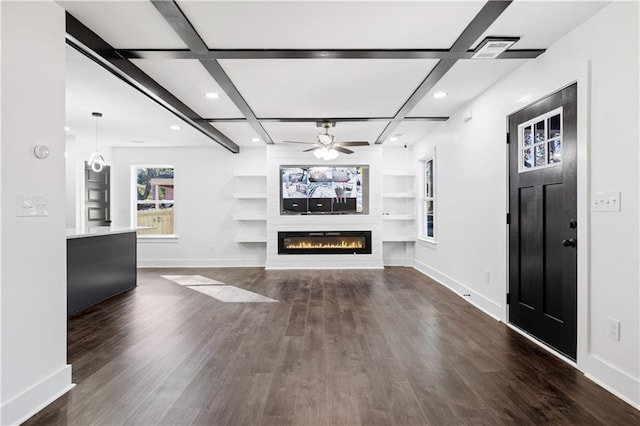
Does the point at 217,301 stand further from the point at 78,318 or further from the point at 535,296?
the point at 535,296

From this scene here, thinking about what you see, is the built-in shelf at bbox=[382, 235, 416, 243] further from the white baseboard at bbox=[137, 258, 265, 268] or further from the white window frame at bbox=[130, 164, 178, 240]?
the white window frame at bbox=[130, 164, 178, 240]

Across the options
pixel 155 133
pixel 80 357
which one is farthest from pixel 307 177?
pixel 80 357

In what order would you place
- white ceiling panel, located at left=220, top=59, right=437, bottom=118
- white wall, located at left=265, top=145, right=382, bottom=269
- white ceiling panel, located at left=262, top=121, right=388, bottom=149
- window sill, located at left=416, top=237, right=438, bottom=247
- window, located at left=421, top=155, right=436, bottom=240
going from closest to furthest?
white ceiling panel, located at left=220, top=59, right=437, bottom=118 → white ceiling panel, located at left=262, top=121, right=388, bottom=149 → window sill, located at left=416, top=237, right=438, bottom=247 → window, located at left=421, top=155, right=436, bottom=240 → white wall, located at left=265, top=145, right=382, bottom=269

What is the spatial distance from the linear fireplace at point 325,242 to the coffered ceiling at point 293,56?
8.54 feet

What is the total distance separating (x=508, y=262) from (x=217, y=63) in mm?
3469

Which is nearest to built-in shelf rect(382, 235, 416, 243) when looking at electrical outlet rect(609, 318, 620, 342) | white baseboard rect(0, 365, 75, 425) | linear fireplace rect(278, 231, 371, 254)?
linear fireplace rect(278, 231, 371, 254)

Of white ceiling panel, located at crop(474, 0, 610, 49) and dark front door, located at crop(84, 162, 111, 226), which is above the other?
white ceiling panel, located at crop(474, 0, 610, 49)

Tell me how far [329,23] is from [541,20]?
1.53 m

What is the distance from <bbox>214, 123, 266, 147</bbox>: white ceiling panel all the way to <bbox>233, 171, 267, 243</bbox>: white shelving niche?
0.65 m

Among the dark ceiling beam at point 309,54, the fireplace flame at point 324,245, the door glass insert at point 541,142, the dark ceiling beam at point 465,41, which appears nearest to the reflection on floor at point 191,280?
the fireplace flame at point 324,245

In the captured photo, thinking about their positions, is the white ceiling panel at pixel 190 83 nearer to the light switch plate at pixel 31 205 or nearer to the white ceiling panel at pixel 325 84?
the white ceiling panel at pixel 325 84

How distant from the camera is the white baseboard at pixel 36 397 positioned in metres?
1.86

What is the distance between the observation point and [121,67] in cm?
310

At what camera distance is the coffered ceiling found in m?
2.38
